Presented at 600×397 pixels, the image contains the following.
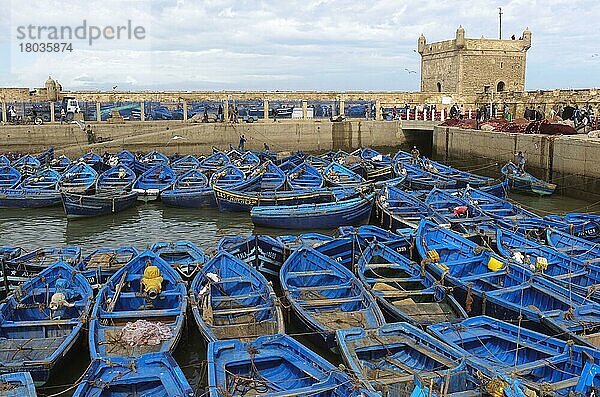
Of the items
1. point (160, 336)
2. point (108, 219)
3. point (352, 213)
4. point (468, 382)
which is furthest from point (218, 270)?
point (108, 219)

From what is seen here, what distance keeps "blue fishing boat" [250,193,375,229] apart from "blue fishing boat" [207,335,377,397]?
33.6 ft

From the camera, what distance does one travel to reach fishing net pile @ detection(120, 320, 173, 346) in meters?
9.72

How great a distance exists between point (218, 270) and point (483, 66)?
128 ft

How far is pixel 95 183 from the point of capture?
23484mm

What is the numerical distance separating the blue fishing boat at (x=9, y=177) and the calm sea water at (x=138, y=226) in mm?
2114

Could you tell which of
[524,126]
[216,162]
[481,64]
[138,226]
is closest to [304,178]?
[216,162]

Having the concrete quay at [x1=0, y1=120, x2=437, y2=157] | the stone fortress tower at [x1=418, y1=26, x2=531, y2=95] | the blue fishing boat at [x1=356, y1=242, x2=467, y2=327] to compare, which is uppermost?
the stone fortress tower at [x1=418, y1=26, x2=531, y2=95]

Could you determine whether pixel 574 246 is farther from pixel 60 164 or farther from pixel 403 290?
pixel 60 164

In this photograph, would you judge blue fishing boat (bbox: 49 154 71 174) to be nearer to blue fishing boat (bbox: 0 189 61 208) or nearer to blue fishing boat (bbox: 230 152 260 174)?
blue fishing boat (bbox: 0 189 61 208)

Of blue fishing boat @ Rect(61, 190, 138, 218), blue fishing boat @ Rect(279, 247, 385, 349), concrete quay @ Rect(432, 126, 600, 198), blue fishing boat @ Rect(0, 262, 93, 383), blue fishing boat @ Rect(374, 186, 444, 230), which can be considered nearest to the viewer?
blue fishing boat @ Rect(0, 262, 93, 383)

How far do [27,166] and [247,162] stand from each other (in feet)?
35.0

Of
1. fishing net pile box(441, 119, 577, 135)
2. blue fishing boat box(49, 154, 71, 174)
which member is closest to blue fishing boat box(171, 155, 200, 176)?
blue fishing boat box(49, 154, 71, 174)

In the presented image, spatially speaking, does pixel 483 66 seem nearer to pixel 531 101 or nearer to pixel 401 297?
pixel 531 101

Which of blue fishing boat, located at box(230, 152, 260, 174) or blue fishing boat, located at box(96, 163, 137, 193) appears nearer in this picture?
blue fishing boat, located at box(96, 163, 137, 193)
